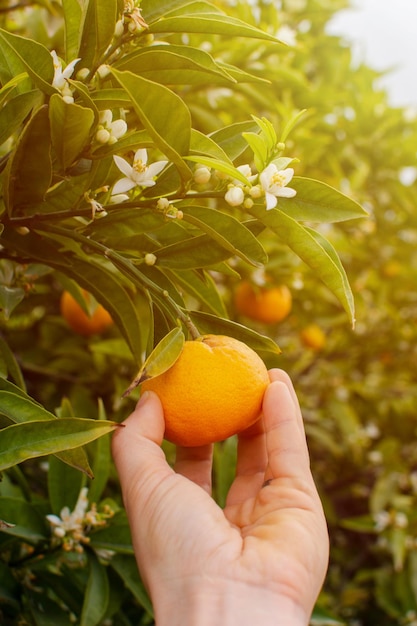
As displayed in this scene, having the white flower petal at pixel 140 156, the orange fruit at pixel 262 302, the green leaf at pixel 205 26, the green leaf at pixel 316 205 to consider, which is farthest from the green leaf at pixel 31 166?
the orange fruit at pixel 262 302

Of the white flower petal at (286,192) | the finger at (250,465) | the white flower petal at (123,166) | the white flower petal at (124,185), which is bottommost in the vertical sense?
the finger at (250,465)

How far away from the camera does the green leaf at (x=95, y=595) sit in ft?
3.82

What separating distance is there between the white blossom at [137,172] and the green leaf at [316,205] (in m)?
0.19

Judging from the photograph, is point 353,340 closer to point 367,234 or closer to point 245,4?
point 367,234

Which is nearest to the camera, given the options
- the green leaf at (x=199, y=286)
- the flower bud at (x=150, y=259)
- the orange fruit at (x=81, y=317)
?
the flower bud at (x=150, y=259)

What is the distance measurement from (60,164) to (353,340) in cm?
257

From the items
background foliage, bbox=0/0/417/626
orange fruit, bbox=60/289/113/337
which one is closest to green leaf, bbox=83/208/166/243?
background foliage, bbox=0/0/417/626

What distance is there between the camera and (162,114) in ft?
2.66

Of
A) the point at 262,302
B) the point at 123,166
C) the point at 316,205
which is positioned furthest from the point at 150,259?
the point at 262,302

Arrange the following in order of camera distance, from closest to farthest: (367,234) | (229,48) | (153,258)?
(153,258) < (229,48) < (367,234)

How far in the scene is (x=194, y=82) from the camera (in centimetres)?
98

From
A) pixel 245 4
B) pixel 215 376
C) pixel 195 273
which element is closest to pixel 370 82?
pixel 245 4

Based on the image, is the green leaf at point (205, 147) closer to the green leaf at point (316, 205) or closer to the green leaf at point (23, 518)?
the green leaf at point (316, 205)

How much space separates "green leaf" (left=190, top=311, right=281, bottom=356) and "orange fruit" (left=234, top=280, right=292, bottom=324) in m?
0.99
